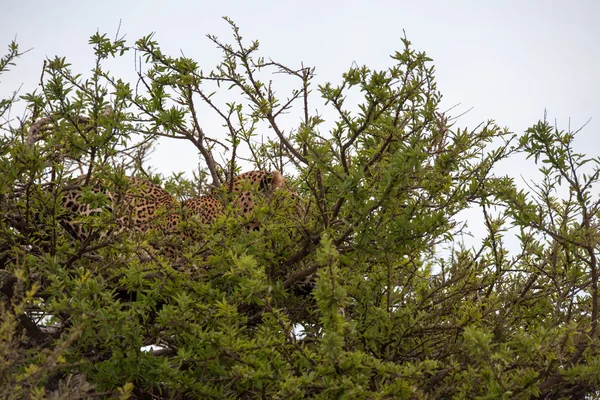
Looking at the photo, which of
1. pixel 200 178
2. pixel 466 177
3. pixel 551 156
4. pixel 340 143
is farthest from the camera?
pixel 200 178

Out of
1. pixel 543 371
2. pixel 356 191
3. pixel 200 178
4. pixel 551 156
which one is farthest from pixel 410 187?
pixel 200 178

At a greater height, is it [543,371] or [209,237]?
[209,237]

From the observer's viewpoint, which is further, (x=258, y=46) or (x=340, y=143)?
(x=258, y=46)

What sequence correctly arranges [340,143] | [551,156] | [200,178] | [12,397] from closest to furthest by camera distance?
[12,397] → [551,156] → [340,143] → [200,178]

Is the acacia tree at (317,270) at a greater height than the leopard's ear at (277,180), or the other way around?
the leopard's ear at (277,180)

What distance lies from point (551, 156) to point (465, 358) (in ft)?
6.11

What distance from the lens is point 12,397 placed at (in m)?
4.40

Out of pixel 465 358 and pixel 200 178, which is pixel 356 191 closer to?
pixel 465 358

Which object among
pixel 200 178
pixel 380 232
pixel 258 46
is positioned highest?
pixel 258 46

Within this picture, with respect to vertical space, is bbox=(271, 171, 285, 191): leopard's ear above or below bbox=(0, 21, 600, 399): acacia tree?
above

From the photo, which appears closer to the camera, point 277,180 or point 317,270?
point 317,270

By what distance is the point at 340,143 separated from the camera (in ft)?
20.5

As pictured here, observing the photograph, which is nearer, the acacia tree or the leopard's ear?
the acacia tree

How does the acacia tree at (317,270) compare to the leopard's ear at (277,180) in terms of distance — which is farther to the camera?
the leopard's ear at (277,180)
